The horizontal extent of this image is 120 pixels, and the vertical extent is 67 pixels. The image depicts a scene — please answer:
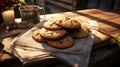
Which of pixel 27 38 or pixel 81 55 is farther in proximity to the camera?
pixel 27 38

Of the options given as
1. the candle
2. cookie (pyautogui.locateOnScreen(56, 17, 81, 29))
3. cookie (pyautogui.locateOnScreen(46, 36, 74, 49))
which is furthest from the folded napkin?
the candle

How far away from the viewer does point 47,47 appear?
1231mm

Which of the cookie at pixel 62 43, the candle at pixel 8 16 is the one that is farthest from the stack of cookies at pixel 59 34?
the candle at pixel 8 16

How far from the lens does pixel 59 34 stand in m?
1.21

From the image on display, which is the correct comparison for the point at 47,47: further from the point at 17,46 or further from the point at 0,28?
the point at 0,28

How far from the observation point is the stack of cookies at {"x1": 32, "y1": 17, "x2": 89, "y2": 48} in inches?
47.9

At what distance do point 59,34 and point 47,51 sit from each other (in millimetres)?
183

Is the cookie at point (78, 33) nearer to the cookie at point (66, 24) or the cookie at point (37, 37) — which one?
the cookie at point (66, 24)

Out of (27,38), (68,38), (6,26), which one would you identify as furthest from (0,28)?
(68,38)

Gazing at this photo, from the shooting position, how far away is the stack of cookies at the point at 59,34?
122 cm

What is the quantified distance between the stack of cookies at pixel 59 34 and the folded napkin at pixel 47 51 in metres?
0.04

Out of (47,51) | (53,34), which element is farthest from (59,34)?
(47,51)

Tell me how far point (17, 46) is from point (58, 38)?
384 mm

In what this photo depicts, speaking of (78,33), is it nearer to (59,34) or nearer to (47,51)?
(59,34)
